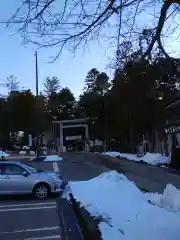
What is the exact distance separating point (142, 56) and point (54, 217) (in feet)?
23.7

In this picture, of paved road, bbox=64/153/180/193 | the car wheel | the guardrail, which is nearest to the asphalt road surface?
the car wheel

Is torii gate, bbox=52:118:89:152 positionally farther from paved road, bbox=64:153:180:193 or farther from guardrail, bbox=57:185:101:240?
guardrail, bbox=57:185:101:240

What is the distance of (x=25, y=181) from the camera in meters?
17.9

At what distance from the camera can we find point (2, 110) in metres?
99.3

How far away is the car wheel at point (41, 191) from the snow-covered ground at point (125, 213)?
9.55 m

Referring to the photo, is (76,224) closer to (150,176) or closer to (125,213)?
(125,213)

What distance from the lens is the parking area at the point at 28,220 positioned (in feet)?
33.3

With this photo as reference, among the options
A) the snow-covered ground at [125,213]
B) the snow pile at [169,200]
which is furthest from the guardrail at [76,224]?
the snow pile at [169,200]

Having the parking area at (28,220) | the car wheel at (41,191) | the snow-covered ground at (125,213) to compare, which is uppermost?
the snow-covered ground at (125,213)

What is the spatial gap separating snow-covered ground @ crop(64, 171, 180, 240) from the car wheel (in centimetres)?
955

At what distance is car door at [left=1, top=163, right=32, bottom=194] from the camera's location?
17.7m

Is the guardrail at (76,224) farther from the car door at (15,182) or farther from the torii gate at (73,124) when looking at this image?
the torii gate at (73,124)

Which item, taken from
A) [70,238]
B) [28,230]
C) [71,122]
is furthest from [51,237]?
[71,122]

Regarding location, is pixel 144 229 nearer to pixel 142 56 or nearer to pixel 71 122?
pixel 142 56
